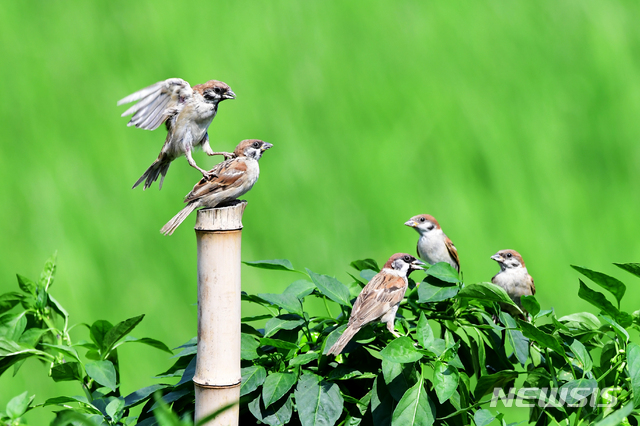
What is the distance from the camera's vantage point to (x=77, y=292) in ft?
14.6

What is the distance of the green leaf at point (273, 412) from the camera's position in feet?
6.31

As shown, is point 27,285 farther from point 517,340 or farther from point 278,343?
point 517,340

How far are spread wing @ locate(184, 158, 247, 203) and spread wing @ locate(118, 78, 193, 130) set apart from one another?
0.25 metres

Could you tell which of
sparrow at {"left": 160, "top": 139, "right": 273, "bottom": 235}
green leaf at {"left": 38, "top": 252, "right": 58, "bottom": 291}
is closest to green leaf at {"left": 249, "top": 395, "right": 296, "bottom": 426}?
sparrow at {"left": 160, "top": 139, "right": 273, "bottom": 235}

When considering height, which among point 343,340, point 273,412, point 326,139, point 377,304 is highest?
point 326,139

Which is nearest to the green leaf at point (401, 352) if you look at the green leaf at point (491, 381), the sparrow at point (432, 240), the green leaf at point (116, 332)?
the green leaf at point (491, 381)

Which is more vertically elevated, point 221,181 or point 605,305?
point 221,181

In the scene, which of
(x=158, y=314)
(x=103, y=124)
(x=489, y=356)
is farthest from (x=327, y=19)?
(x=489, y=356)

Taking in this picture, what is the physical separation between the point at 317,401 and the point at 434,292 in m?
0.50

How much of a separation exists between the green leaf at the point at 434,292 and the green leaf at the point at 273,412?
→ 20.6 inches

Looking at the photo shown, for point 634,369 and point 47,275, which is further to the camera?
point 47,275

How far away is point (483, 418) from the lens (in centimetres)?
182

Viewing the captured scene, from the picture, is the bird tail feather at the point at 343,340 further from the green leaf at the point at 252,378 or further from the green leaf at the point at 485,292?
the green leaf at the point at 485,292

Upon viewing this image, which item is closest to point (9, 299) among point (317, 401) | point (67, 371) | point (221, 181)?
point (67, 371)
